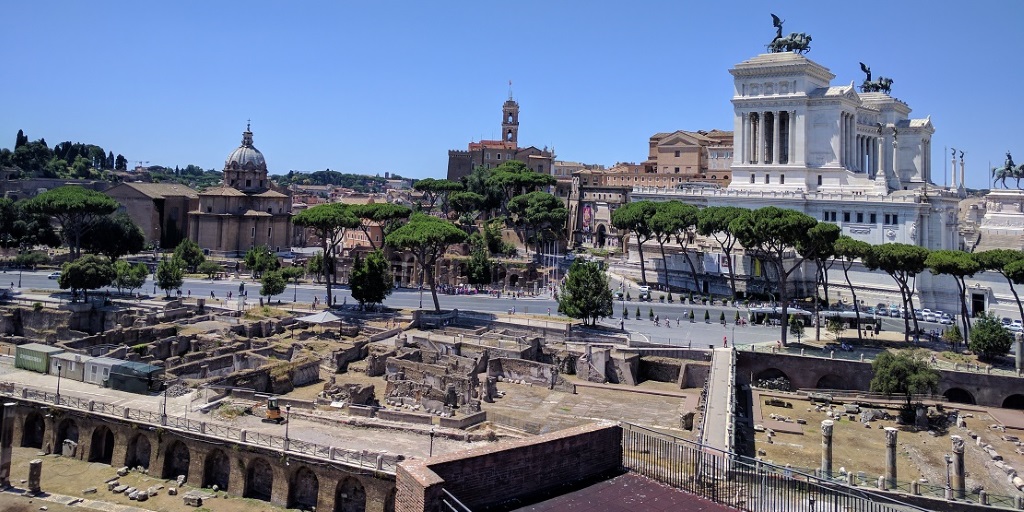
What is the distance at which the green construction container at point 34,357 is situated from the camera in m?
37.2

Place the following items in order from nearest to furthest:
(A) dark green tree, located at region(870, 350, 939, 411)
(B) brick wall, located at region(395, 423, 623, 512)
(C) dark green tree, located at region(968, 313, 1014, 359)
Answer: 1. (B) brick wall, located at region(395, 423, 623, 512)
2. (A) dark green tree, located at region(870, 350, 939, 411)
3. (C) dark green tree, located at region(968, 313, 1014, 359)

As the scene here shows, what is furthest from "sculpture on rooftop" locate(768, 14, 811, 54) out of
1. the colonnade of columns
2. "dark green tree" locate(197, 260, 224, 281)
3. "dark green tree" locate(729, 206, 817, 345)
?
"dark green tree" locate(197, 260, 224, 281)

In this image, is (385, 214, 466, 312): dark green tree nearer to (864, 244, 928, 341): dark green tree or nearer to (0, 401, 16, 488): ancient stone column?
(864, 244, 928, 341): dark green tree

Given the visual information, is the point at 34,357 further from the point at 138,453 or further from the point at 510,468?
the point at 510,468

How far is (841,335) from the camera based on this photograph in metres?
49.9

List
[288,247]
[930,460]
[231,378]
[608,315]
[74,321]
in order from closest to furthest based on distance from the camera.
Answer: [930,460], [231,378], [608,315], [74,321], [288,247]

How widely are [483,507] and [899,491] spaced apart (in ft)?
55.9

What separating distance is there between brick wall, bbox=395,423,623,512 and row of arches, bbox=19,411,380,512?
10815mm

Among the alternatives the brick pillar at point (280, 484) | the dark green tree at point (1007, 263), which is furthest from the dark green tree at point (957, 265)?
the brick pillar at point (280, 484)

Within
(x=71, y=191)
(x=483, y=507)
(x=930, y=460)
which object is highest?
(x=71, y=191)

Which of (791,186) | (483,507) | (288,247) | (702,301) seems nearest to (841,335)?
(702,301)

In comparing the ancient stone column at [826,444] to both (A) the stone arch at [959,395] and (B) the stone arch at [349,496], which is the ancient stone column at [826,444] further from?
(A) the stone arch at [959,395]

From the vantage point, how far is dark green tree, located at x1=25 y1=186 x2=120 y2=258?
68250mm

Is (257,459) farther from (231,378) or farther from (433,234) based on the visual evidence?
(433,234)
